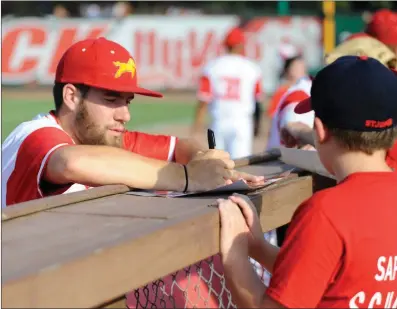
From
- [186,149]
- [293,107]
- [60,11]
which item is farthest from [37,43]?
[186,149]

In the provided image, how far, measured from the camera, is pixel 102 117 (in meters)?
3.76

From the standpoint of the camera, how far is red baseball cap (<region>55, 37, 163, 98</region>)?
3.66 meters

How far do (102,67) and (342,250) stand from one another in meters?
1.67

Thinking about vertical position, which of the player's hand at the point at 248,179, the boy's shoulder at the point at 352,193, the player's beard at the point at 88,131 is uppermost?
the boy's shoulder at the point at 352,193

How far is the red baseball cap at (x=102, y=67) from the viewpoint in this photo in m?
3.66

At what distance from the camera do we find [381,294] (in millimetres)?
2463

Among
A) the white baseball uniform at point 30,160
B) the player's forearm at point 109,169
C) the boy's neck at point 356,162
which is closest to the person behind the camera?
the boy's neck at point 356,162

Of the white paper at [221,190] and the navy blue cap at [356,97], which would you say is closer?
the navy blue cap at [356,97]

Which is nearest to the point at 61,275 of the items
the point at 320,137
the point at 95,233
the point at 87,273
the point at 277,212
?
the point at 87,273

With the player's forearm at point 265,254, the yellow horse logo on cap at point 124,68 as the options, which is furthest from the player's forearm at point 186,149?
the player's forearm at point 265,254

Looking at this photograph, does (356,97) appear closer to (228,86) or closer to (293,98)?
(293,98)

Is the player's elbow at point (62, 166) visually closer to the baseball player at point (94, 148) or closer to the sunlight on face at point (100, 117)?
the baseball player at point (94, 148)

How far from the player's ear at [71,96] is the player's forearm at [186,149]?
566 mm

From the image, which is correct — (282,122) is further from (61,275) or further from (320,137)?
(61,275)
